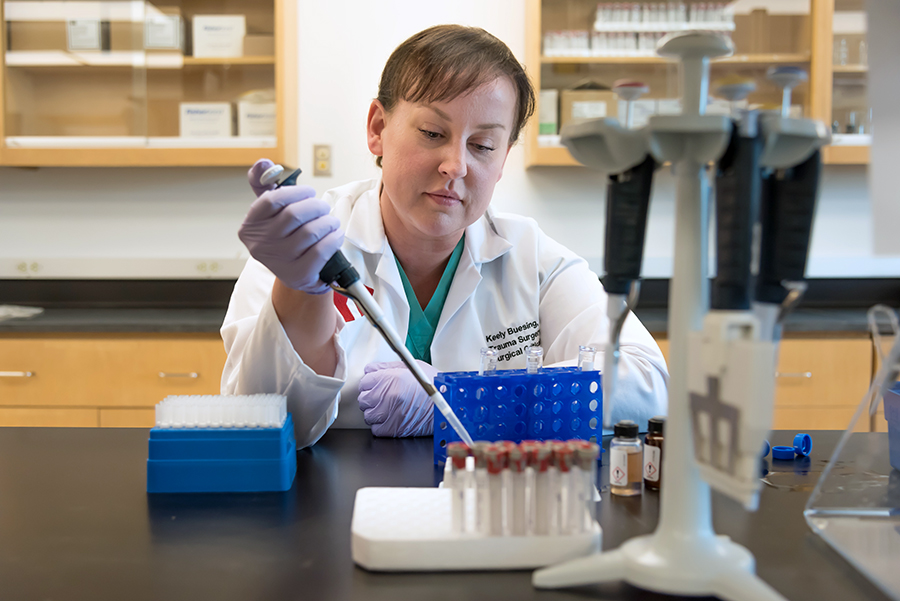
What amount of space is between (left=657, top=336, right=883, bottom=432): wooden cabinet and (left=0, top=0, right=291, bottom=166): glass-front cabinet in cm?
208

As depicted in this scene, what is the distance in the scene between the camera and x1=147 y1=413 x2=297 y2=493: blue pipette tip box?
34.3 inches

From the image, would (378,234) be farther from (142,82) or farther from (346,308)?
(142,82)

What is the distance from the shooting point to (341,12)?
2.97 metres

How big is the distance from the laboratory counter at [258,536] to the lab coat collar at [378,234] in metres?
0.65

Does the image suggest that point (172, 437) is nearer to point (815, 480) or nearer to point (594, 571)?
point (594, 571)

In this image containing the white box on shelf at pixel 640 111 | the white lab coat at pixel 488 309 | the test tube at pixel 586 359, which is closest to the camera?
the white box on shelf at pixel 640 111

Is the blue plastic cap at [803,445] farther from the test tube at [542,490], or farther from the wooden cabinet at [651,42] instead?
the wooden cabinet at [651,42]

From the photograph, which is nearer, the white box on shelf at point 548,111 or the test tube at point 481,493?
the test tube at point 481,493

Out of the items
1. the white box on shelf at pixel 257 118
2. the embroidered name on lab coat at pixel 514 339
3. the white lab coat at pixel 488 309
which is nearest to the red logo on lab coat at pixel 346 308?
the white lab coat at pixel 488 309

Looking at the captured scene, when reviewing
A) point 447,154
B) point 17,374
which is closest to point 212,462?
point 447,154

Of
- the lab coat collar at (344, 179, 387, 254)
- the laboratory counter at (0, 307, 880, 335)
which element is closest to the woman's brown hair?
the lab coat collar at (344, 179, 387, 254)

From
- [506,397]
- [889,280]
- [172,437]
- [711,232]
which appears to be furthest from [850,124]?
[172,437]

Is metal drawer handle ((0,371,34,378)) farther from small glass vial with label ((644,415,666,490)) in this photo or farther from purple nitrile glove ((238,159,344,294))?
small glass vial with label ((644,415,666,490))

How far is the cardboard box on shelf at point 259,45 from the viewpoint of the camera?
9.07 ft
